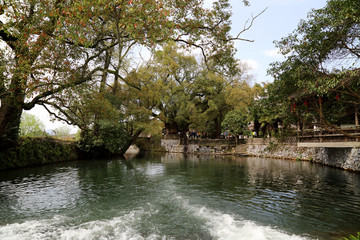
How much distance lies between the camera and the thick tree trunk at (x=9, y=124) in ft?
37.2

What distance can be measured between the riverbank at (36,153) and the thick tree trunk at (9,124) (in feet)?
3.35

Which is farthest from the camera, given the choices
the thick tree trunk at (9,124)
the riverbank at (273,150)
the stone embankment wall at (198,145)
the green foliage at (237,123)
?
the stone embankment wall at (198,145)

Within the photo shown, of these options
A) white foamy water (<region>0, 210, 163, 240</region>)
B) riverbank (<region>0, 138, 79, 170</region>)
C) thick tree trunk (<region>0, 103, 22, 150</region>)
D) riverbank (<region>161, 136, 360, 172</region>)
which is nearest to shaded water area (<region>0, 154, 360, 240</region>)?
white foamy water (<region>0, 210, 163, 240</region>)

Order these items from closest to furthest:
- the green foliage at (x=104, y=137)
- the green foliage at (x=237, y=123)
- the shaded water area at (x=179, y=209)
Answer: the shaded water area at (x=179, y=209), the green foliage at (x=104, y=137), the green foliage at (x=237, y=123)

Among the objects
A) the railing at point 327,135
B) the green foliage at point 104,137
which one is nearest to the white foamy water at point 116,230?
the railing at point 327,135

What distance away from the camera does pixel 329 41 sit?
8.38m

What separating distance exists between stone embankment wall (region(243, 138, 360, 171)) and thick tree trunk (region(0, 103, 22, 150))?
19.5m

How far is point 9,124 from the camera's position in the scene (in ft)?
44.7

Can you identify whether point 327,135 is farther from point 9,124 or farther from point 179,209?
point 9,124

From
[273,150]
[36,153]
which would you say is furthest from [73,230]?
[273,150]

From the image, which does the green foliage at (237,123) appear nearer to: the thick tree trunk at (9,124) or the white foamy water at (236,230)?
the thick tree trunk at (9,124)

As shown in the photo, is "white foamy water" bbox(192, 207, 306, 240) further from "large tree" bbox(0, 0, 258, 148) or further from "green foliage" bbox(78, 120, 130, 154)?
"green foliage" bbox(78, 120, 130, 154)

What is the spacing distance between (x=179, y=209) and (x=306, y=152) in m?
19.1

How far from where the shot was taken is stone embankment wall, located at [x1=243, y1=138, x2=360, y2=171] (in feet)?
49.5
